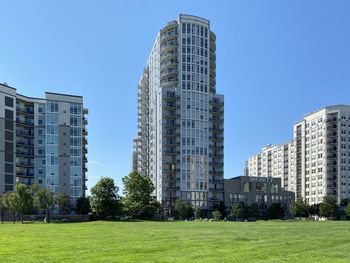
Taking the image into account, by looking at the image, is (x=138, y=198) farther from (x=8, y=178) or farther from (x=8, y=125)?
(x=8, y=125)

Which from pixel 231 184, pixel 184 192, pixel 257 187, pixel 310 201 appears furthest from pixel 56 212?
pixel 310 201

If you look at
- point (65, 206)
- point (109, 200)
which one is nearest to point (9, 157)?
point (65, 206)

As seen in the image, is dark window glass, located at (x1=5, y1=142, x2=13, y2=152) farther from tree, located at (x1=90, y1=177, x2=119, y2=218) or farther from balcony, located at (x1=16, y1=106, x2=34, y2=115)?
tree, located at (x1=90, y1=177, x2=119, y2=218)

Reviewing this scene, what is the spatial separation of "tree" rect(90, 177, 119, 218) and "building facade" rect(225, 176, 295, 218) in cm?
7756

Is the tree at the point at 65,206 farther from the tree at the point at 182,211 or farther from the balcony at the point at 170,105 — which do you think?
the balcony at the point at 170,105

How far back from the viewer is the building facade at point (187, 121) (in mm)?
158125

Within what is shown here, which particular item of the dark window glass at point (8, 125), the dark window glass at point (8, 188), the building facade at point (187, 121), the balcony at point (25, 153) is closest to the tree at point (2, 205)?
the dark window glass at point (8, 188)

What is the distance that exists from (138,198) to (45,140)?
65267 millimetres

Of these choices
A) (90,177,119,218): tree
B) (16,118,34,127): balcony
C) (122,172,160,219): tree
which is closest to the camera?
(90,177,119,218): tree

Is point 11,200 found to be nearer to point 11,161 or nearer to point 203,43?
point 11,161

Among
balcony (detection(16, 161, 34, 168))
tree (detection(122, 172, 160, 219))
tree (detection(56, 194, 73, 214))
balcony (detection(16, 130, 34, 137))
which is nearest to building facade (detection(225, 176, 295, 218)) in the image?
tree (detection(56, 194, 73, 214))

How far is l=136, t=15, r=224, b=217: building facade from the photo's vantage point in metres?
158

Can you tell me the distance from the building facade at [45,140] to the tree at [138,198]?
5709cm

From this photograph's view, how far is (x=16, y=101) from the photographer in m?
147
